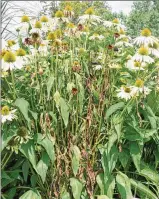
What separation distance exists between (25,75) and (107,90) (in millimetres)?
401

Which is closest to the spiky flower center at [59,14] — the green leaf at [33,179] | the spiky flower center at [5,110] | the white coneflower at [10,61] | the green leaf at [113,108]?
the white coneflower at [10,61]

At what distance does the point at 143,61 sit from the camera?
7.30 feet

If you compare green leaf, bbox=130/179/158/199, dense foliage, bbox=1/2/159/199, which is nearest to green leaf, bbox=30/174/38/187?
dense foliage, bbox=1/2/159/199

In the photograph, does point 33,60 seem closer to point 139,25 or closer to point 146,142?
point 146,142

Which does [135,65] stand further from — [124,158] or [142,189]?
[142,189]

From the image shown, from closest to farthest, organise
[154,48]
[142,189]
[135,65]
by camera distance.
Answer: [142,189] < [135,65] < [154,48]

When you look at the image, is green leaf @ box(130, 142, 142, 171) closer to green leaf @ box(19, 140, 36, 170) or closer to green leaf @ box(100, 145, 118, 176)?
green leaf @ box(100, 145, 118, 176)

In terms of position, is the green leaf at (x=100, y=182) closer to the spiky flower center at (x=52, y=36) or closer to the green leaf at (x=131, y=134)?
the green leaf at (x=131, y=134)

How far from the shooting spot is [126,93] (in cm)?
208

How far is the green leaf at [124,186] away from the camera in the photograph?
2037mm

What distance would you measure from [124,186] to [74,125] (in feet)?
1.23

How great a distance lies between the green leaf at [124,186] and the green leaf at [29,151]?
41cm

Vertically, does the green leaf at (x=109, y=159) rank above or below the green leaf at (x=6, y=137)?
below

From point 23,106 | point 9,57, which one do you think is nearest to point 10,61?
point 9,57
